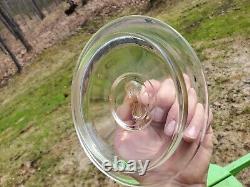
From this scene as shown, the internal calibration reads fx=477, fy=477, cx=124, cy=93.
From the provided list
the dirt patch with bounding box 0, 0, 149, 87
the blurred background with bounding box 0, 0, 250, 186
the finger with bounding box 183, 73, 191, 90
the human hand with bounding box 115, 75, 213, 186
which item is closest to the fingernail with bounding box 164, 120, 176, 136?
the human hand with bounding box 115, 75, 213, 186

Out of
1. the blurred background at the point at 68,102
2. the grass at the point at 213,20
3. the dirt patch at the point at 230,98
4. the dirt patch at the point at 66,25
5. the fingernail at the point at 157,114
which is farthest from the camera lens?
the dirt patch at the point at 66,25

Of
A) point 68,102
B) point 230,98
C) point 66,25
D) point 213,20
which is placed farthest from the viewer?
point 66,25

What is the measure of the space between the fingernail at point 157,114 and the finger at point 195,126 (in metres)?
0.12

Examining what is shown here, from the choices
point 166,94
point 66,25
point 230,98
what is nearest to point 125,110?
point 166,94

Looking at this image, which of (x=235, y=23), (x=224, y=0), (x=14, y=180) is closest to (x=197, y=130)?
(x=14, y=180)

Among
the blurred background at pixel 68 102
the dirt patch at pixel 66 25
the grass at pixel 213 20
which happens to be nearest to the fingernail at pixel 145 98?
the blurred background at pixel 68 102

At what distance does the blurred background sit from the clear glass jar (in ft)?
9.22

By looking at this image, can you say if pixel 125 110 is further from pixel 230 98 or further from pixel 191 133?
pixel 230 98

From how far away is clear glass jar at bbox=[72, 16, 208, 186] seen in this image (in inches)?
54.3

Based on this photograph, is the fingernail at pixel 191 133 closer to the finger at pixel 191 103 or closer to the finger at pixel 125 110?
the finger at pixel 191 103

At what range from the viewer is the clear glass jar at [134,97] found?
138 centimetres

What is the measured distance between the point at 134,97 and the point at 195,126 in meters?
0.28

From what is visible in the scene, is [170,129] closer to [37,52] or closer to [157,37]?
[157,37]

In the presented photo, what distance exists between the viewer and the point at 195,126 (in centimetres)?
134
